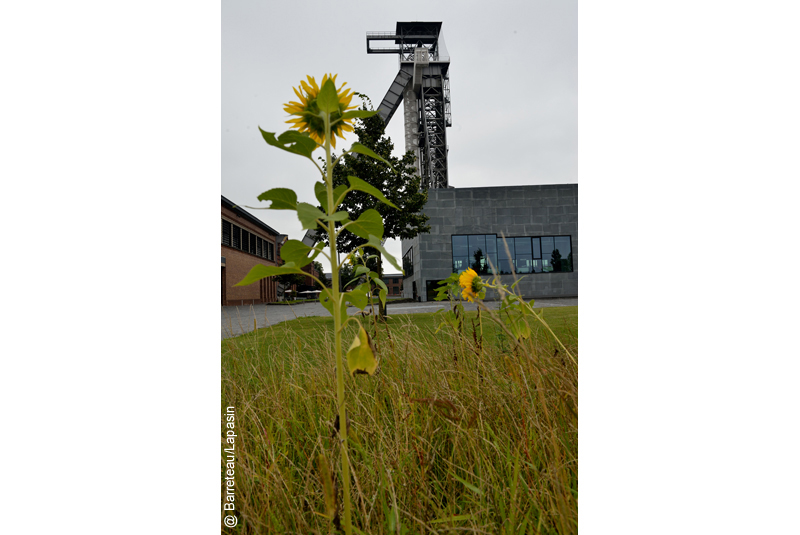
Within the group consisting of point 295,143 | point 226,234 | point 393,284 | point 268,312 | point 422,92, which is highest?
point 422,92

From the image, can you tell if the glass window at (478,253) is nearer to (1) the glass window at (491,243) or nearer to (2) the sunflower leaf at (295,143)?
(1) the glass window at (491,243)

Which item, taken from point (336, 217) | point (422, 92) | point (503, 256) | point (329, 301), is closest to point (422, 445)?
point (329, 301)

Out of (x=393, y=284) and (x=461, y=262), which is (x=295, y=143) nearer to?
(x=393, y=284)

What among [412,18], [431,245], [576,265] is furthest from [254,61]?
[576,265]

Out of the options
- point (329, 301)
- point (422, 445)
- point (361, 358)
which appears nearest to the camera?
point (361, 358)

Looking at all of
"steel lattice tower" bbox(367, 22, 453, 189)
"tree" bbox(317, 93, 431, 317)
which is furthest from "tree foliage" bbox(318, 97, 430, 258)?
"steel lattice tower" bbox(367, 22, 453, 189)

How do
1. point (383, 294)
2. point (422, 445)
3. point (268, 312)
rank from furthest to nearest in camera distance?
point (268, 312) → point (383, 294) → point (422, 445)

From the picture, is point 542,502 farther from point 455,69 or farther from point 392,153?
point 455,69

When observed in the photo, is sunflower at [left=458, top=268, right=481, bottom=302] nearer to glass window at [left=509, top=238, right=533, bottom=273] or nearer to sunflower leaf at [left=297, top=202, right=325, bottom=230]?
glass window at [left=509, top=238, right=533, bottom=273]
